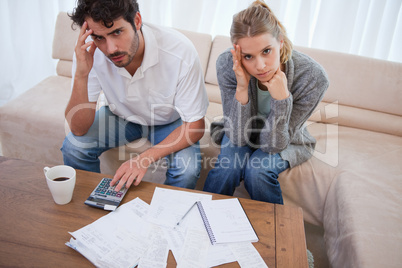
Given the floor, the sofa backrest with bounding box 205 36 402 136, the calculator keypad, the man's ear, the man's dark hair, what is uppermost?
the man's dark hair

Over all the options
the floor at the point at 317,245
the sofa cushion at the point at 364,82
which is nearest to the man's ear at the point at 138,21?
the sofa cushion at the point at 364,82

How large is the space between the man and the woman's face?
0.24 m

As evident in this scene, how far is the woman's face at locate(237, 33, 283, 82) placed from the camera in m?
1.15

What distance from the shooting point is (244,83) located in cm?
128

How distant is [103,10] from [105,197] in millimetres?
626

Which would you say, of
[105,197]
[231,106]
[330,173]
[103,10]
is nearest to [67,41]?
[103,10]

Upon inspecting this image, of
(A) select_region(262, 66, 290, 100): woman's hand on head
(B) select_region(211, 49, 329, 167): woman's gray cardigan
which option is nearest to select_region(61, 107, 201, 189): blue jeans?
(B) select_region(211, 49, 329, 167): woman's gray cardigan

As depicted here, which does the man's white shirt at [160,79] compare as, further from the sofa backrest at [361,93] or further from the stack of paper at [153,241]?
the sofa backrest at [361,93]

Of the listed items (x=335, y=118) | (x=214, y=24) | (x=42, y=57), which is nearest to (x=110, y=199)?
(x=335, y=118)

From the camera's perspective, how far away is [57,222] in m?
0.96

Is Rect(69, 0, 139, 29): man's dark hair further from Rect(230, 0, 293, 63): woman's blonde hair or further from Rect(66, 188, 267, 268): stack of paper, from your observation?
Rect(66, 188, 267, 268): stack of paper

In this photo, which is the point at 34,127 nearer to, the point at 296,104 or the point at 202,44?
the point at 202,44

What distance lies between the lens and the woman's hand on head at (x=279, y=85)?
4.05ft

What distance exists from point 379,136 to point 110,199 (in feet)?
4.72
